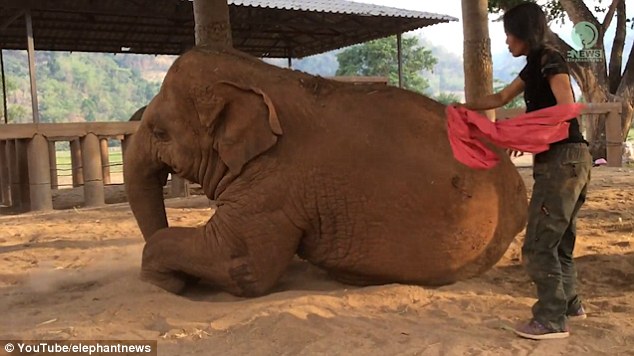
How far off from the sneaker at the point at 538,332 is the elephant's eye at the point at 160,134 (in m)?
3.01

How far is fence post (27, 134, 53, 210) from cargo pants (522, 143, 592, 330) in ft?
29.2

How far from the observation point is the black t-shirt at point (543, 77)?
3316mm

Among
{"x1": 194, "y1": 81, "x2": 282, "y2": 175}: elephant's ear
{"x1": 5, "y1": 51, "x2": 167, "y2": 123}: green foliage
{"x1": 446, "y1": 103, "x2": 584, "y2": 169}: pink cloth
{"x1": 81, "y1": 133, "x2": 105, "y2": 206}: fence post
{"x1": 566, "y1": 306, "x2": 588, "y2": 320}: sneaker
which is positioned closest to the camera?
{"x1": 446, "y1": 103, "x2": 584, "y2": 169}: pink cloth

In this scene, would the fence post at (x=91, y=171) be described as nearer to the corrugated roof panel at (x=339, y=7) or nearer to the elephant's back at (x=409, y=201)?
the elephant's back at (x=409, y=201)

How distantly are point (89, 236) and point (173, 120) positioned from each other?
295 cm

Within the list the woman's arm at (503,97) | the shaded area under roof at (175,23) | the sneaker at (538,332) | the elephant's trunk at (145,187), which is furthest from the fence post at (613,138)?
the sneaker at (538,332)

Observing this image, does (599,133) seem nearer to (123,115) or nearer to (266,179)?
(266,179)

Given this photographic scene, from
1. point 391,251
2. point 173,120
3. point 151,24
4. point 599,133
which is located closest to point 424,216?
point 391,251

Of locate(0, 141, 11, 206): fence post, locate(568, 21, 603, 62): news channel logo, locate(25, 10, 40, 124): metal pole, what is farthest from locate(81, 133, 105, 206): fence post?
locate(568, 21, 603, 62): news channel logo

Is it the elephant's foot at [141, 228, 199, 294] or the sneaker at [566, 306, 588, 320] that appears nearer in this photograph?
the sneaker at [566, 306, 588, 320]

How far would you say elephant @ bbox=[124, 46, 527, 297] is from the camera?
4.27m

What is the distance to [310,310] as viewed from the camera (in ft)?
12.4

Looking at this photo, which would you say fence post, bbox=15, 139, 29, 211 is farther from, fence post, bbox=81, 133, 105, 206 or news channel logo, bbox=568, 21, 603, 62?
news channel logo, bbox=568, 21, 603, 62

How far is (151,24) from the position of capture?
68.0ft
